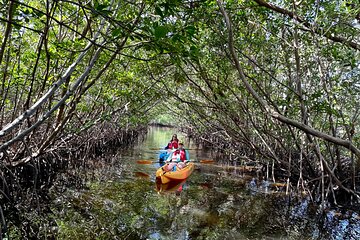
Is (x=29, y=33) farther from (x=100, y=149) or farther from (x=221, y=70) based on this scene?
(x=100, y=149)

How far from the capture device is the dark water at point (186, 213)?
19.3 feet

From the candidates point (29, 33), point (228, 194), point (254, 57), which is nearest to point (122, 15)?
point (29, 33)

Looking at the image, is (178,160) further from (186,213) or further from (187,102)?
(186,213)

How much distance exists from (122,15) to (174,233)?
397cm

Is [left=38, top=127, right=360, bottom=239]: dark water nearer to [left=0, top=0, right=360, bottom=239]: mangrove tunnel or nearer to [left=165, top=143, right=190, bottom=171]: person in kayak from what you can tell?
[left=0, top=0, right=360, bottom=239]: mangrove tunnel

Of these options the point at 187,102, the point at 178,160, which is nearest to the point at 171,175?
the point at 178,160

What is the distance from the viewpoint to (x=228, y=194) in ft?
30.7

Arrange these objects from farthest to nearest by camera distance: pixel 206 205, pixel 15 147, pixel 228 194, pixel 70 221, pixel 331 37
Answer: pixel 228 194 → pixel 206 205 → pixel 15 147 → pixel 70 221 → pixel 331 37

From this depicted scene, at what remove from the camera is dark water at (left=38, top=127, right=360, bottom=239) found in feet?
19.3

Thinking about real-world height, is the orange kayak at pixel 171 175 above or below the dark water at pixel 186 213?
above

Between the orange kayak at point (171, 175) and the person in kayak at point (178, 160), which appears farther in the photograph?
the person in kayak at point (178, 160)

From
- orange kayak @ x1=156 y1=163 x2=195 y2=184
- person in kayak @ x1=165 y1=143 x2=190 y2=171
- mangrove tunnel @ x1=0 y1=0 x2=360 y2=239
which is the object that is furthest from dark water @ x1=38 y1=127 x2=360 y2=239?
person in kayak @ x1=165 y1=143 x2=190 y2=171

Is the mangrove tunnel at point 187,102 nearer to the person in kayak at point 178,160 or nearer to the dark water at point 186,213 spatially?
the dark water at point 186,213

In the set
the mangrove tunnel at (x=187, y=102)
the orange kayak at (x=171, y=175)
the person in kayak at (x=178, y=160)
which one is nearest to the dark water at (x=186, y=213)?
the mangrove tunnel at (x=187, y=102)
